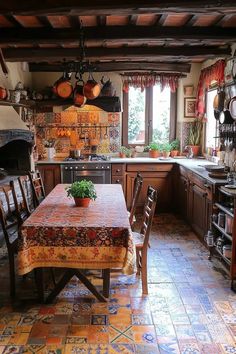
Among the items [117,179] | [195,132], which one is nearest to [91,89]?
[117,179]

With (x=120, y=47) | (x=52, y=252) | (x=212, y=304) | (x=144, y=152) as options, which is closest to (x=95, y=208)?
(x=52, y=252)

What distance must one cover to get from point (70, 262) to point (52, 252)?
162 millimetres

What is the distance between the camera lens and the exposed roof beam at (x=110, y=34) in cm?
403

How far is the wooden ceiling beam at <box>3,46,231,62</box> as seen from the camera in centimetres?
479

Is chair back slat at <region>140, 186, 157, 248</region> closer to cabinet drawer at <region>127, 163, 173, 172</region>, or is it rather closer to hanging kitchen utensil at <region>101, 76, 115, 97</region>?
cabinet drawer at <region>127, 163, 173, 172</region>

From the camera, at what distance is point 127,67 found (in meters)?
5.97

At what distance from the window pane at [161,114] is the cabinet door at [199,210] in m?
2.07

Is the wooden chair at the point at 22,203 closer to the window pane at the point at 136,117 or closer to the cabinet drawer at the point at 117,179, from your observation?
the cabinet drawer at the point at 117,179

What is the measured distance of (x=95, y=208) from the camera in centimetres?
325

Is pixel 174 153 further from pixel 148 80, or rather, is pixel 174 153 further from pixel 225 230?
pixel 225 230

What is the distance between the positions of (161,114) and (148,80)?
71 cm

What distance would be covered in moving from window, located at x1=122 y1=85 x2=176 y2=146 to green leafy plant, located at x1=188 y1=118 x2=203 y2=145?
0.37 metres

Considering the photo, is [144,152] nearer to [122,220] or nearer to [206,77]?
[206,77]

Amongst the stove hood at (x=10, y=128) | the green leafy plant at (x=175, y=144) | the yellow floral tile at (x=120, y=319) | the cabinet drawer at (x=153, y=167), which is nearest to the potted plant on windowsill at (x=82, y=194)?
the yellow floral tile at (x=120, y=319)
